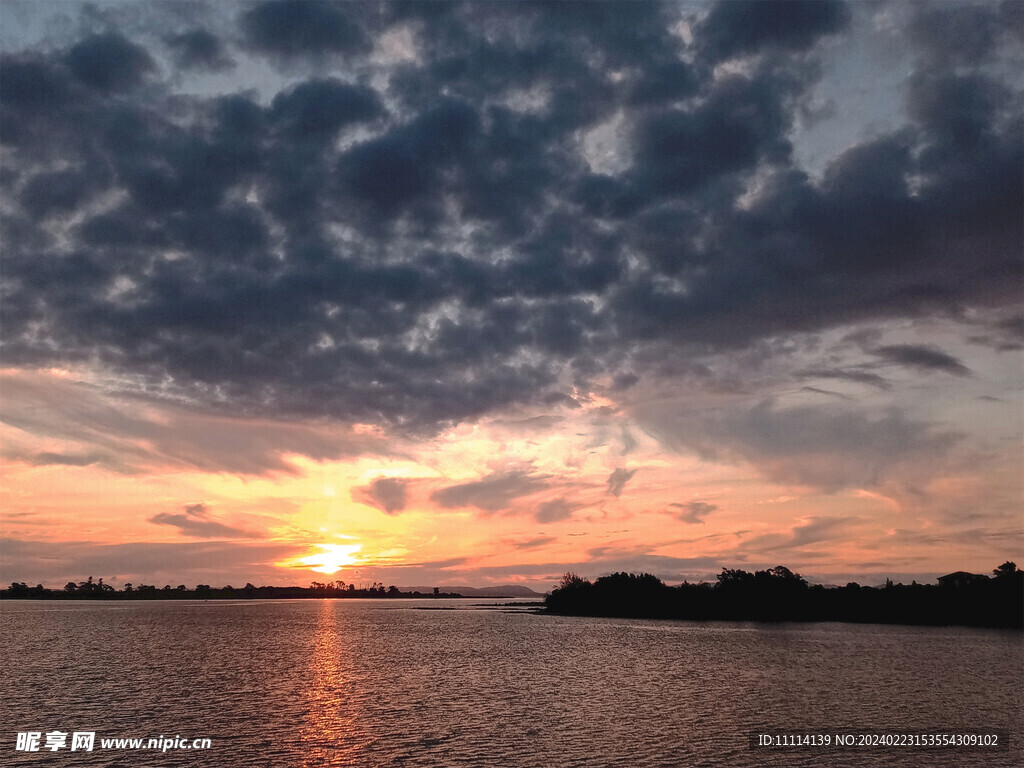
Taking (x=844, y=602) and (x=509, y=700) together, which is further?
(x=844, y=602)

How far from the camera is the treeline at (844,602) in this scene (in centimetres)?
16325

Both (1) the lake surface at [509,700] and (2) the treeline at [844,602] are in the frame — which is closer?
(1) the lake surface at [509,700]

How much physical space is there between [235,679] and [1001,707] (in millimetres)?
66077

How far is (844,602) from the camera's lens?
184m

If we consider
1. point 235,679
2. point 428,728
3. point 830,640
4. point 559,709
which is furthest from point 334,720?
point 830,640

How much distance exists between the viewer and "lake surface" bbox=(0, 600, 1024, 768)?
133 ft

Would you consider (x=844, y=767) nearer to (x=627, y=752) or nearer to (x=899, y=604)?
(x=627, y=752)

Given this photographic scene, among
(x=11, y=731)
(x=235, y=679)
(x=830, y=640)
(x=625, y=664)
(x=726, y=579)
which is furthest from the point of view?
(x=726, y=579)

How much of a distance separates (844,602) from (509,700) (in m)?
155

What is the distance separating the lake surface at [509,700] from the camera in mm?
40406

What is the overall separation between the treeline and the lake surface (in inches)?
2395

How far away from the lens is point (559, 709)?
5369cm

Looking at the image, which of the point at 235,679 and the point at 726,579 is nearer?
the point at 235,679

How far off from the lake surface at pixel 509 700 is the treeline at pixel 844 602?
6083 cm
